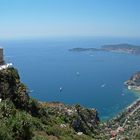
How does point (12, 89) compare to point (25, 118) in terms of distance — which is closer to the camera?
point (25, 118)

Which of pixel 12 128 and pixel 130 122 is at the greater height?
pixel 12 128

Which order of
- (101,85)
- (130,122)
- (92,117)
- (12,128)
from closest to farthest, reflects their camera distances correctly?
(12,128)
(92,117)
(130,122)
(101,85)

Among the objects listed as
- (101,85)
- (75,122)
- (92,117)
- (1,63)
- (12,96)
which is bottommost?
(101,85)

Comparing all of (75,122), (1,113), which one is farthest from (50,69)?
(1,113)

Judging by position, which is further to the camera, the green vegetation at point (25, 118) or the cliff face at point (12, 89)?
the cliff face at point (12, 89)

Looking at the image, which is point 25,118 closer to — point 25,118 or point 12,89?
point 25,118

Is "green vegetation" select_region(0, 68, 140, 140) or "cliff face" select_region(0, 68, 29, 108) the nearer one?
"green vegetation" select_region(0, 68, 140, 140)

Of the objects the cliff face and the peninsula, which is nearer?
the peninsula

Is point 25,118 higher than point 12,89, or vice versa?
point 25,118

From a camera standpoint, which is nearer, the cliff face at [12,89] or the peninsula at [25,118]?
the peninsula at [25,118]

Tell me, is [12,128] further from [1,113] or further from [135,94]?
[135,94]

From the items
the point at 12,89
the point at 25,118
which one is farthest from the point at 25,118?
the point at 12,89
